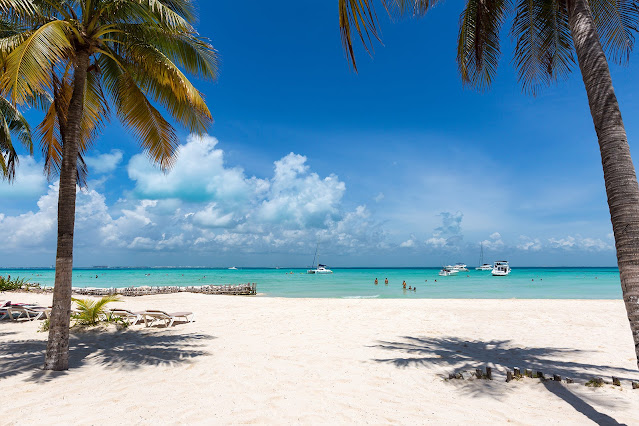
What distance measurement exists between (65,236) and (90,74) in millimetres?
4248

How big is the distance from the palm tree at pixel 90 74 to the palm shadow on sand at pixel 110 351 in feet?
2.22

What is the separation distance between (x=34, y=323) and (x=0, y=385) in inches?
275

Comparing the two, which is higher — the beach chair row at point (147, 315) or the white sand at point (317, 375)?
the beach chair row at point (147, 315)

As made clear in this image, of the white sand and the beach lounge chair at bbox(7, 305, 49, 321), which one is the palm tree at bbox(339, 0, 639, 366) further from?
the beach lounge chair at bbox(7, 305, 49, 321)

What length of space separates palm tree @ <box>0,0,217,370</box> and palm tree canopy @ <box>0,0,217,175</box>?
0.05ft

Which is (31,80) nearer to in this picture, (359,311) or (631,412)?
(631,412)

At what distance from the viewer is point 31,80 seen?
4805mm

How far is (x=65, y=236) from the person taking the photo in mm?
6227

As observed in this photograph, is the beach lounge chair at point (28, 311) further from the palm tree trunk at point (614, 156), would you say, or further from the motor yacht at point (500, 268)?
the motor yacht at point (500, 268)

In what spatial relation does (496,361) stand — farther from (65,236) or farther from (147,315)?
(147,315)

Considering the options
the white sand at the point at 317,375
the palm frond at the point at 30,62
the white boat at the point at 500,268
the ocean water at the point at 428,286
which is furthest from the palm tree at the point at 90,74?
the white boat at the point at 500,268

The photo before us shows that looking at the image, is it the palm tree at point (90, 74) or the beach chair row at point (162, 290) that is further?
the beach chair row at point (162, 290)

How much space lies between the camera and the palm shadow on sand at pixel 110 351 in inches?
254

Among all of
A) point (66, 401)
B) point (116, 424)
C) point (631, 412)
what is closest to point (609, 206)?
point (631, 412)
